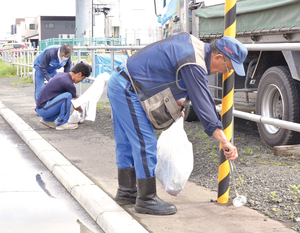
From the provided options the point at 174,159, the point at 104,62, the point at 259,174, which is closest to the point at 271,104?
the point at 259,174

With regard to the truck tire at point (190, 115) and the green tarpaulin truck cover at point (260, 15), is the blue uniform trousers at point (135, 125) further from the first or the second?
the truck tire at point (190, 115)

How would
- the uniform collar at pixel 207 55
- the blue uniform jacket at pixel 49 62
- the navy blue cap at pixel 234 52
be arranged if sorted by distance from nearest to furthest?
→ 1. the navy blue cap at pixel 234 52
2. the uniform collar at pixel 207 55
3. the blue uniform jacket at pixel 49 62

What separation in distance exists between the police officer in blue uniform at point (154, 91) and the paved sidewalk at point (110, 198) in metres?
0.18

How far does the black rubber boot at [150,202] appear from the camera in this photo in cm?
356

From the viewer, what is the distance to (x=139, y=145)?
3471 mm

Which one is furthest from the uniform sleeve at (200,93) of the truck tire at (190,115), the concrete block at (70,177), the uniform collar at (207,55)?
the truck tire at (190,115)

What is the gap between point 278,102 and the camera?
5.75 metres

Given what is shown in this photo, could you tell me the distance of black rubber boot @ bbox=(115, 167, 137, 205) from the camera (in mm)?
3865

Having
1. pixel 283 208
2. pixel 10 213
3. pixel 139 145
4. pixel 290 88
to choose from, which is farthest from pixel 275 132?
pixel 10 213

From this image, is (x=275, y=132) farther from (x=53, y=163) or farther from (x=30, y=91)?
(x=30, y=91)

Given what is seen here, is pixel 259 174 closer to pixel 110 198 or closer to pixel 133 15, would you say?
pixel 110 198

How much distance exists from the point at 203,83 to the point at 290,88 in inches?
97.5

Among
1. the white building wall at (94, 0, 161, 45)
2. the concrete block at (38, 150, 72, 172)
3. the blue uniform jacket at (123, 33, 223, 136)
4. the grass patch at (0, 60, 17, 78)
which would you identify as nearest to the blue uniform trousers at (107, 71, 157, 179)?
the blue uniform jacket at (123, 33, 223, 136)

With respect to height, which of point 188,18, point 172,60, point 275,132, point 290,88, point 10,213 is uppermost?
point 188,18
